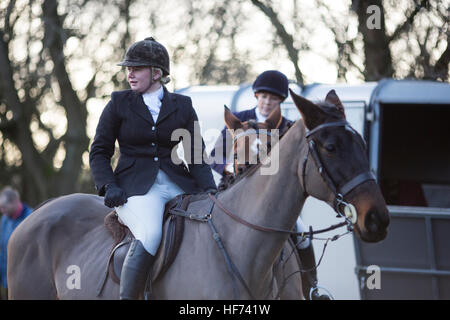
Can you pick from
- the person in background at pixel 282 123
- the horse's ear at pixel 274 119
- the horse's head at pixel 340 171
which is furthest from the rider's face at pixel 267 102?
the horse's head at pixel 340 171

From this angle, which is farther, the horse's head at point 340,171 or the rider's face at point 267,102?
the rider's face at point 267,102

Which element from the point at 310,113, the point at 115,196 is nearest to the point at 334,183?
the point at 310,113

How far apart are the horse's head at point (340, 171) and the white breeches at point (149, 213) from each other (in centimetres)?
110

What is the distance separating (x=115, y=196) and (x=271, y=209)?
1.13 m

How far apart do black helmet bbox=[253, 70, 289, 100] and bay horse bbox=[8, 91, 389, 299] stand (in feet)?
5.42

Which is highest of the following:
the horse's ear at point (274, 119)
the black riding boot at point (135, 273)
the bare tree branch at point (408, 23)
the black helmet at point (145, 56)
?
the bare tree branch at point (408, 23)

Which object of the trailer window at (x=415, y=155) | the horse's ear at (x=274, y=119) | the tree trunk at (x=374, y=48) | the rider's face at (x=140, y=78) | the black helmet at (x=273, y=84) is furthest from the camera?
the tree trunk at (x=374, y=48)

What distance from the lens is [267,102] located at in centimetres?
560

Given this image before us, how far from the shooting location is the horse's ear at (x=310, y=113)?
3631 millimetres

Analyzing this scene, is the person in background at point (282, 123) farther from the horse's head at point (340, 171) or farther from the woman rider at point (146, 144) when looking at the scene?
the horse's head at point (340, 171)

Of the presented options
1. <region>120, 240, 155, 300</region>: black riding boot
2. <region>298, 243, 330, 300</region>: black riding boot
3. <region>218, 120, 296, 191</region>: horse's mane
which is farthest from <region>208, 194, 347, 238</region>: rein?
<region>298, 243, 330, 300</region>: black riding boot

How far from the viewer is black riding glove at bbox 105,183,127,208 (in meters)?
4.21

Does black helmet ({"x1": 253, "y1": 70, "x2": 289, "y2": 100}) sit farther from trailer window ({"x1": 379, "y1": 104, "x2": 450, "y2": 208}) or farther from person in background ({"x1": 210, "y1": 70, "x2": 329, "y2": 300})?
trailer window ({"x1": 379, "y1": 104, "x2": 450, "y2": 208})
